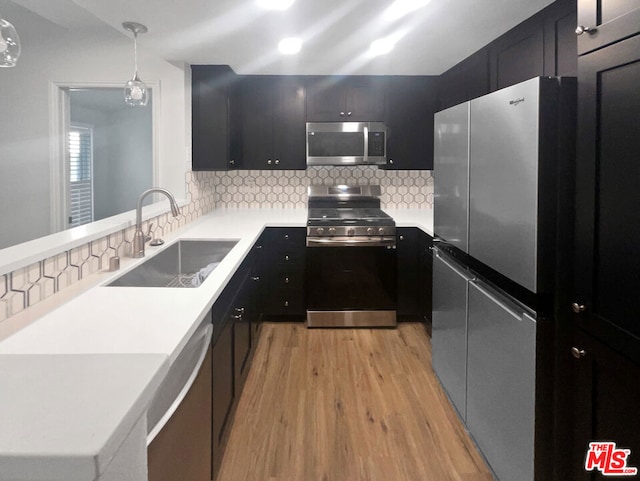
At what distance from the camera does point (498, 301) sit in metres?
1.92

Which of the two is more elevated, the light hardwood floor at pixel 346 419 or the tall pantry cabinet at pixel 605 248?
the tall pantry cabinet at pixel 605 248

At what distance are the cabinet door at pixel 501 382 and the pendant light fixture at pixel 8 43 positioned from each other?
1843mm

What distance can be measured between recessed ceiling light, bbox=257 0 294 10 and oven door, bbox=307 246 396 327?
2013mm

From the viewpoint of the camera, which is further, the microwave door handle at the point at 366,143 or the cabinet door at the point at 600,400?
the microwave door handle at the point at 366,143

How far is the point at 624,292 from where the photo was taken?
4.24 feet

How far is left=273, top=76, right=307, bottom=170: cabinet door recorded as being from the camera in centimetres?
423

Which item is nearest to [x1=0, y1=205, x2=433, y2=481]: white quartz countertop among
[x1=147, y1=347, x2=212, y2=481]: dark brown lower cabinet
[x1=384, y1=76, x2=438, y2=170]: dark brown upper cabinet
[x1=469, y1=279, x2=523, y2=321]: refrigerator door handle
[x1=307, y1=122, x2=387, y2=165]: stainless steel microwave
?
[x1=147, y1=347, x2=212, y2=481]: dark brown lower cabinet

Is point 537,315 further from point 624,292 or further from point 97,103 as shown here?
point 97,103

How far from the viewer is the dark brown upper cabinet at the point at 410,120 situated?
Answer: 13.9ft

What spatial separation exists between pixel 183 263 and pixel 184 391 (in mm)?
1602

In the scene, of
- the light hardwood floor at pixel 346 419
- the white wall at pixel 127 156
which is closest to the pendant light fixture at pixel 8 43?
the light hardwood floor at pixel 346 419

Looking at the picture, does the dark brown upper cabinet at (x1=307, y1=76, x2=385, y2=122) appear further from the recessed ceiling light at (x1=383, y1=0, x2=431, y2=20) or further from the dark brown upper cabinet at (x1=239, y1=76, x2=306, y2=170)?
the recessed ceiling light at (x1=383, y1=0, x2=431, y2=20)

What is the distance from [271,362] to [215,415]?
4.54ft

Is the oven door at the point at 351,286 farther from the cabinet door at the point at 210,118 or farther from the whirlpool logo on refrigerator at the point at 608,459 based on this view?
the whirlpool logo on refrigerator at the point at 608,459
